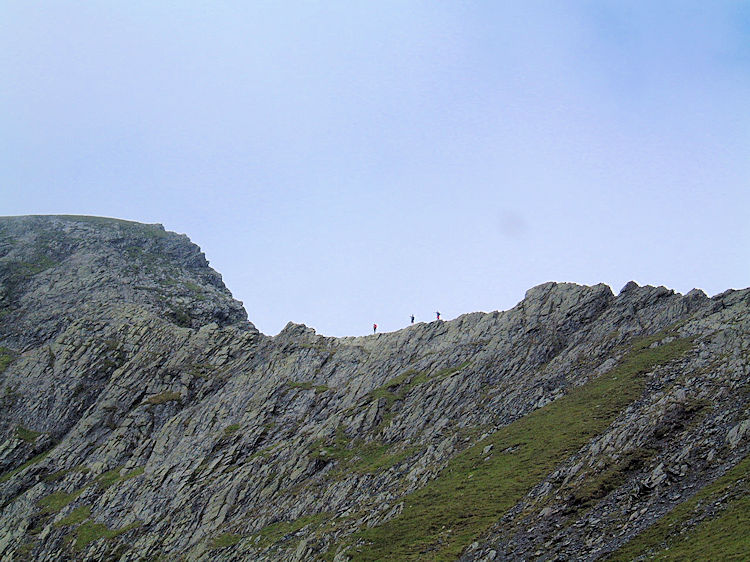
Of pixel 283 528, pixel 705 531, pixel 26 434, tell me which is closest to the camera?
pixel 705 531

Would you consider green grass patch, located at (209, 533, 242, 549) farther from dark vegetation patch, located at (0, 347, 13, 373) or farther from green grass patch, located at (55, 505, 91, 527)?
dark vegetation patch, located at (0, 347, 13, 373)

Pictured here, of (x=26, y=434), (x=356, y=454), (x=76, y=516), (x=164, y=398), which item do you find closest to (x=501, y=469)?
(x=356, y=454)

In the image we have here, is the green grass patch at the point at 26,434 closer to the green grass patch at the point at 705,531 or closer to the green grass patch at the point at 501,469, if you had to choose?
the green grass patch at the point at 501,469

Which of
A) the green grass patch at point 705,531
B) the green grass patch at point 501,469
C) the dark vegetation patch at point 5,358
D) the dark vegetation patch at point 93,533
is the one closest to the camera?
the green grass patch at point 705,531

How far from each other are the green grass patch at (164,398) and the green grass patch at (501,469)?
53.8 metres

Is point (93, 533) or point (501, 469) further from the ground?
point (93, 533)

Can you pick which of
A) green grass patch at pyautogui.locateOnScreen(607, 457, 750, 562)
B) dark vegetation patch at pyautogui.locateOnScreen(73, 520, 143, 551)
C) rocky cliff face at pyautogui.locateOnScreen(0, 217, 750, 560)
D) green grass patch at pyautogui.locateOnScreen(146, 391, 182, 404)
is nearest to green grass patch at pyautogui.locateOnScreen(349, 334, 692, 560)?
rocky cliff face at pyautogui.locateOnScreen(0, 217, 750, 560)

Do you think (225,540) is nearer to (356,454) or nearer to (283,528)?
(283,528)

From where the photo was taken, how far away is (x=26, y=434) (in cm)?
10231

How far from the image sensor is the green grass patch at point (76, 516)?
265ft

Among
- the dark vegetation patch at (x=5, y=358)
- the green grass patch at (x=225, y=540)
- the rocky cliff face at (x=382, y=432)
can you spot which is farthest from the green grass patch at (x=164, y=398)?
the dark vegetation patch at (x=5, y=358)

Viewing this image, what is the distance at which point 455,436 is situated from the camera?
69.2 m

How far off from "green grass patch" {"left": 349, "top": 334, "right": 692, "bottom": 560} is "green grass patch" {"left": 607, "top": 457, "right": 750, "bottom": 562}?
1405cm

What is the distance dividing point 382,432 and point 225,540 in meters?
23.1
